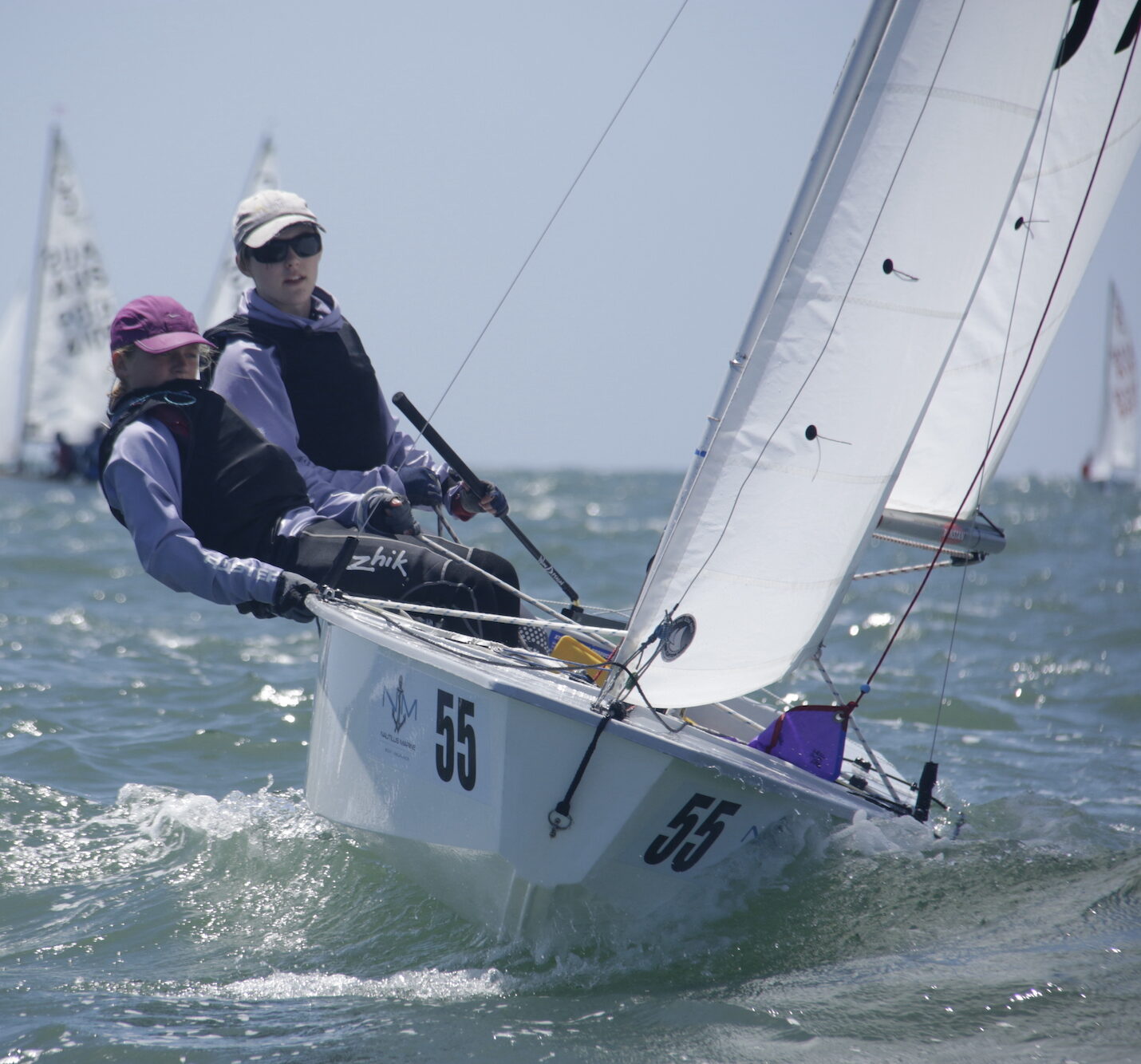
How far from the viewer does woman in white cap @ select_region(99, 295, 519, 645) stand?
9.70 feet

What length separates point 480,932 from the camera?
2.80 metres

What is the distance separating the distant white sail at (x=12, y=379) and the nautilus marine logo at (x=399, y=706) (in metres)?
22.6

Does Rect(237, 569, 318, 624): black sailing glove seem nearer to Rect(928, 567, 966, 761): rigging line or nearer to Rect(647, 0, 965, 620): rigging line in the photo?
Rect(647, 0, 965, 620): rigging line

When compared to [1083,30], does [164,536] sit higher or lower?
Answer: lower

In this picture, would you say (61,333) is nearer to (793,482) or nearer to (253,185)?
(253,185)

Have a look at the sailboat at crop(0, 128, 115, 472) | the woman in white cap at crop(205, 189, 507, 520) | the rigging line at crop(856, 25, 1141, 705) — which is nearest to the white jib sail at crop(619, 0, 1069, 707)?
the rigging line at crop(856, 25, 1141, 705)

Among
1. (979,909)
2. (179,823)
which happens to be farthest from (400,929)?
(979,909)

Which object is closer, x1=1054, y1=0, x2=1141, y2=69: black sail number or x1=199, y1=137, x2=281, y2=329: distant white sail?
x1=1054, y1=0, x2=1141, y2=69: black sail number

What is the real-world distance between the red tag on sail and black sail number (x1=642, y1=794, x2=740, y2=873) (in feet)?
1.04

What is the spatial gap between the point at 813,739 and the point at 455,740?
0.84 m

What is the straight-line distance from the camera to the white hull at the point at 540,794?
2504 millimetres

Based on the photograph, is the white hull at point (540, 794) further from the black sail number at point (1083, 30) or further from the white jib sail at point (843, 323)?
the black sail number at point (1083, 30)

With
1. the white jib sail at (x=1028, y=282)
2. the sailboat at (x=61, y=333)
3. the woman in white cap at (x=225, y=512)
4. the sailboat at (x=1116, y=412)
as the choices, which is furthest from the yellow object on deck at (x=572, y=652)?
the sailboat at (x=1116, y=412)

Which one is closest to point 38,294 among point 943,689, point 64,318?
point 64,318
